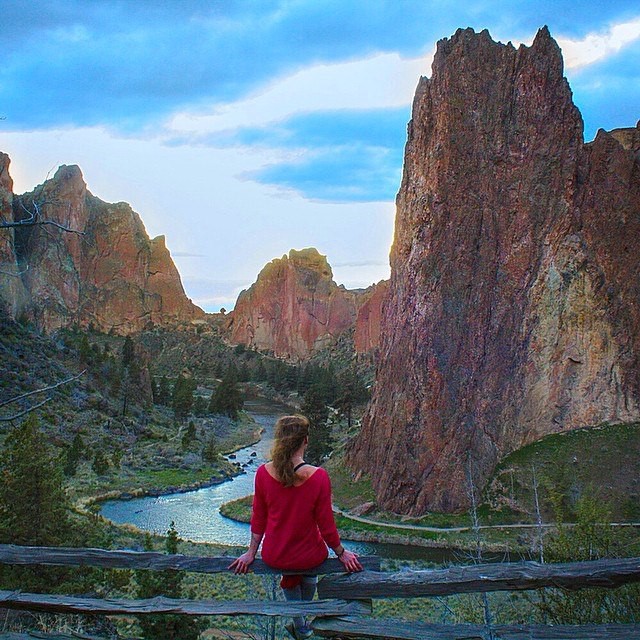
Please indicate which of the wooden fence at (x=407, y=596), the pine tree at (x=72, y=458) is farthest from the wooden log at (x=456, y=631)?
the pine tree at (x=72, y=458)

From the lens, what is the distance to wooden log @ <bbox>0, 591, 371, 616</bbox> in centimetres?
546

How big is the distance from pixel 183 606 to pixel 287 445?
1658 mm

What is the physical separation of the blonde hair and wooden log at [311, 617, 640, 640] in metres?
1.22

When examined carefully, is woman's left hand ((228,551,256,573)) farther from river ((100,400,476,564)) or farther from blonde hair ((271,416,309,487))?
river ((100,400,476,564))

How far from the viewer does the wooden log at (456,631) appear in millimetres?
5277

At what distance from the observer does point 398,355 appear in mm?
50375

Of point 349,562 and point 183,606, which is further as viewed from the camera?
point 183,606

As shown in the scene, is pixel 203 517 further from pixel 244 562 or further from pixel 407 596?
pixel 407 596

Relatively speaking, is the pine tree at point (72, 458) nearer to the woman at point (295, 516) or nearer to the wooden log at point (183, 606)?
the wooden log at point (183, 606)

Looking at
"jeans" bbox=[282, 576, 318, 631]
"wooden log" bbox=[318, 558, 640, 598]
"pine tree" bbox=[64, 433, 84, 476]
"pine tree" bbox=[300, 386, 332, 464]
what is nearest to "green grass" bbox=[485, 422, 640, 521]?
"pine tree" bbox=[300, 386, 332, 464]

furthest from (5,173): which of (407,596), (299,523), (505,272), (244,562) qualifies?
(407,596)

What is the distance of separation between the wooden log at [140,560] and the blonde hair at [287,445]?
0.81 metres

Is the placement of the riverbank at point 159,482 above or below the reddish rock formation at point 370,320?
below

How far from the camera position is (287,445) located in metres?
5.66
